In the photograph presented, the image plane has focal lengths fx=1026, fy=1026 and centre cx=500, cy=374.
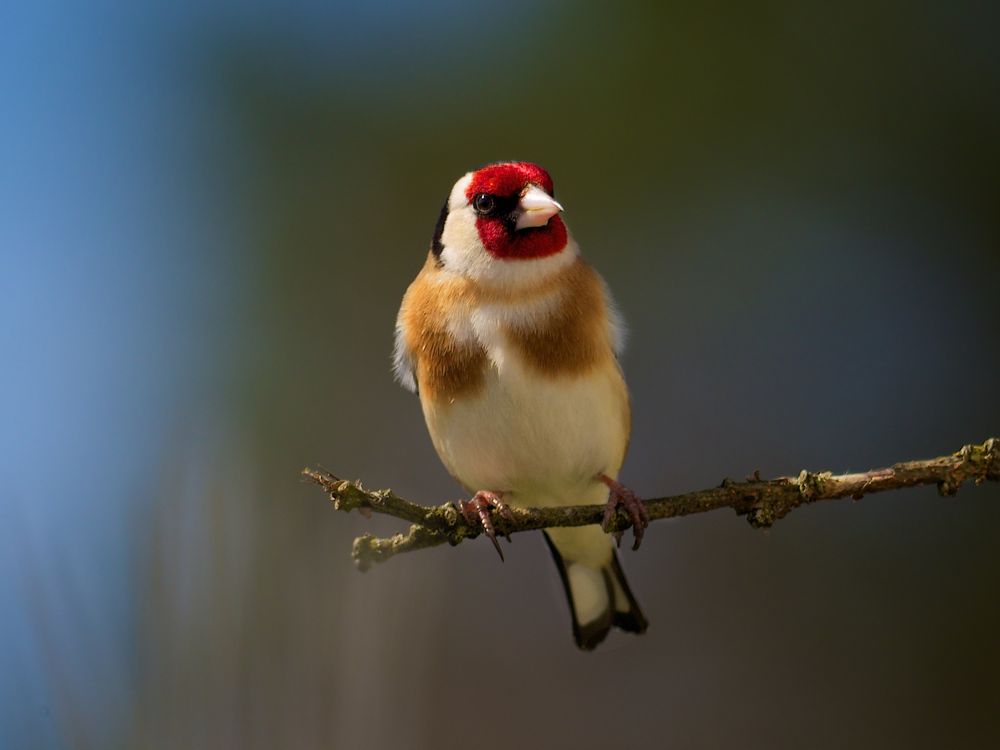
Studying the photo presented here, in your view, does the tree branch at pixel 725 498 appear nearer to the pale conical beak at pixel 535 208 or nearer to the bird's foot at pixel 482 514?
the bird's foot at pixel 482 514

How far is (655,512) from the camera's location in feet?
5.91

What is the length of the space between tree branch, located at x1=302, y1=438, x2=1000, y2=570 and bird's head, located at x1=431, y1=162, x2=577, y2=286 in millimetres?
585

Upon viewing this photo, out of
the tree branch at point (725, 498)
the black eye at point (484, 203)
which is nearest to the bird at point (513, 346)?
the black eye at point (484, 203)

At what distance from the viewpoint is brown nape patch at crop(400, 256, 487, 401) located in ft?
7.13

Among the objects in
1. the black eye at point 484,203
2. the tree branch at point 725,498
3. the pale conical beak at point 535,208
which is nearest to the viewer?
the tree branch at point 725,498

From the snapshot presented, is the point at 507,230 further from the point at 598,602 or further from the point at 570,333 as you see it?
the point at 598,602

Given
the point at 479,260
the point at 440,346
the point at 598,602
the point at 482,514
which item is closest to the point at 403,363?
the point at 440,346

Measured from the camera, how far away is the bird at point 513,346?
2164 mm

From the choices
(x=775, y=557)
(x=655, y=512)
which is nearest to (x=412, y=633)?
(x=655, y=512)

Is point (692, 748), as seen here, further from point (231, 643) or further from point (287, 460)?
point (231, 643)

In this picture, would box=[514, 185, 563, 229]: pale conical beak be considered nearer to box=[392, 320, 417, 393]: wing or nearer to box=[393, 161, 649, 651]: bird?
box=[393, 161, 649, 651]: bird

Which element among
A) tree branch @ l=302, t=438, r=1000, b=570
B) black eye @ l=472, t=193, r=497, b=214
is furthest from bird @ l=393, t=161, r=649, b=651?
tree branch @ l=302, t=438, r=1000, b=570

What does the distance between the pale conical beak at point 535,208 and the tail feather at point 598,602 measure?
3.37 ft

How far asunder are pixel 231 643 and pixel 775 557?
10.7 ft
